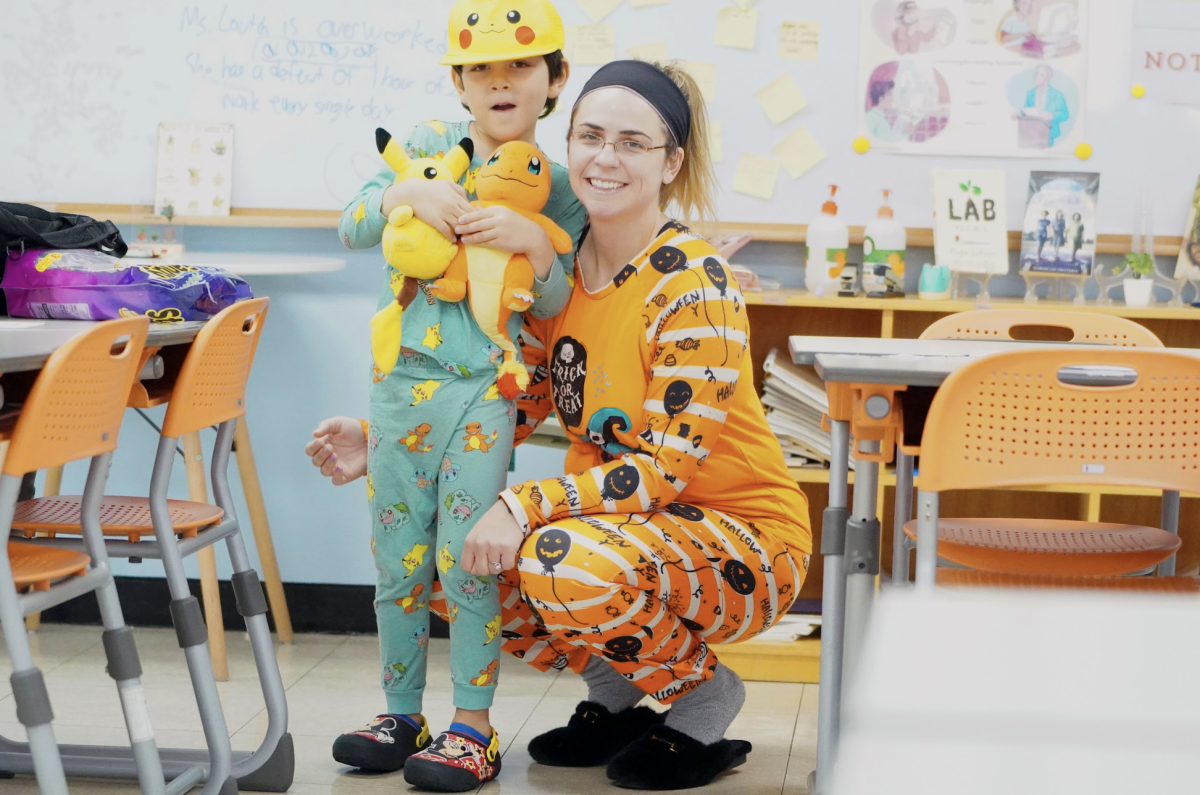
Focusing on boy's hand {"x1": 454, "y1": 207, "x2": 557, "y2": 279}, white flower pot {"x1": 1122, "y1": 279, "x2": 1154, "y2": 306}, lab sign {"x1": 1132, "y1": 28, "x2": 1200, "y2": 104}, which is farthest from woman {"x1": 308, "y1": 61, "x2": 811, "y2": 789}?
lab sign {"x1": 1132, "y1": 28, "x2": 1200, "y2": 104}

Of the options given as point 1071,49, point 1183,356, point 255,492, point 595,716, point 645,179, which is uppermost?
point 1071,49

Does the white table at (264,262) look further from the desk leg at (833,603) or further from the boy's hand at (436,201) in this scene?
the desk leg at (833,603)

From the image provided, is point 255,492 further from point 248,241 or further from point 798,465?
point 798,465

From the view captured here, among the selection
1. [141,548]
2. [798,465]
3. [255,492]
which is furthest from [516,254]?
[255,492]

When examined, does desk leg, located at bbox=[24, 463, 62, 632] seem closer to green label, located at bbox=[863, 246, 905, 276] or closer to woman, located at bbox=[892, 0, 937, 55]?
green label, located at bbox=[863, 246, 905, 276]

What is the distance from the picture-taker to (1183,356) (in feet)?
4.58

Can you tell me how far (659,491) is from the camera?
1.84 m

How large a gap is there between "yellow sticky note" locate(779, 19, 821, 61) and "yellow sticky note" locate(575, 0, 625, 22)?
0.39 m

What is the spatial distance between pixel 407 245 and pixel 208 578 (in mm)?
1180

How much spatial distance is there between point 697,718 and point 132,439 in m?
1.68

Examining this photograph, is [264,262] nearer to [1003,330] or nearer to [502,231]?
[502,231]

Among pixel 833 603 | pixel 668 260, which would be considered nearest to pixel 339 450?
pixel 668 260

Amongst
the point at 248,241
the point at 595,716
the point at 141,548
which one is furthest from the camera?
the point at 248,241

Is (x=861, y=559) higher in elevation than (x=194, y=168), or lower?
lower
